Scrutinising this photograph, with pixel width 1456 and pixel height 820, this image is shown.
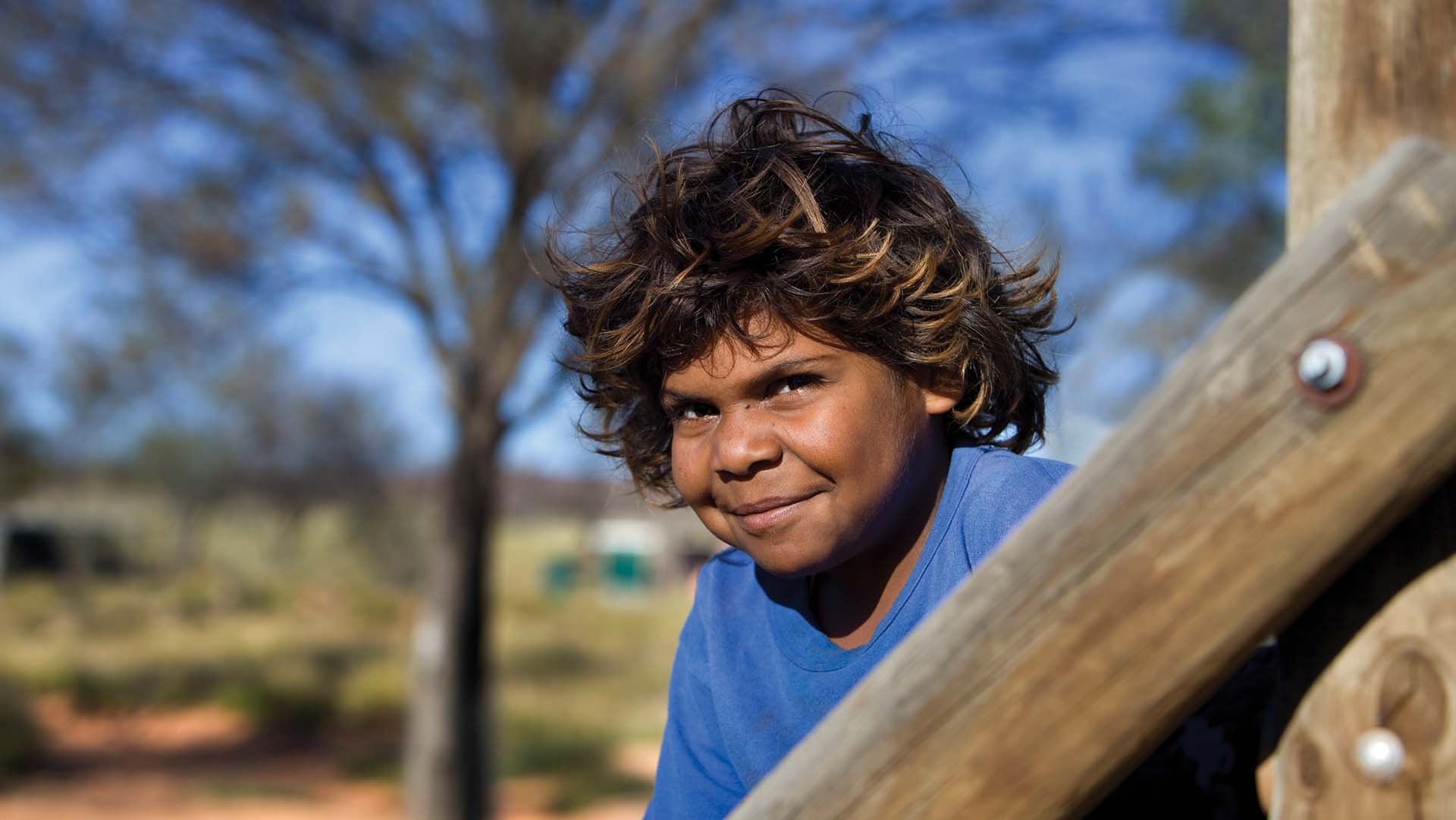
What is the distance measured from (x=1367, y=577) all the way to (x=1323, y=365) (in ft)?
0.65

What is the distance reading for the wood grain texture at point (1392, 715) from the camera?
0.89 meters

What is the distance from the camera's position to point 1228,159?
7426mm

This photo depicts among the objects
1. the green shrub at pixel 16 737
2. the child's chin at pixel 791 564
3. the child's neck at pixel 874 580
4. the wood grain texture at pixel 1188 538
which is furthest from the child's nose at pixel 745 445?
the green shrub at pixel 16 737

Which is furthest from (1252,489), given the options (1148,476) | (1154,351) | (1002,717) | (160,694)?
(160,694)

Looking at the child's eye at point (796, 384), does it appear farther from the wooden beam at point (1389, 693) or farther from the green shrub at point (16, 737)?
the green shrub at point (16, 737)

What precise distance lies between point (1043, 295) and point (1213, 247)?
6521 millimetres

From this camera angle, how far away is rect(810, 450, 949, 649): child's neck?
5.10 feet

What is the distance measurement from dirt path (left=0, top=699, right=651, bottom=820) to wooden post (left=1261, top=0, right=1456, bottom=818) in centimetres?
774

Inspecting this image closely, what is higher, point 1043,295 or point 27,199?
point 27,199

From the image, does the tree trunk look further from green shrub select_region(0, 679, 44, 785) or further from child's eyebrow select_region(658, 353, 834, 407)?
child's eyebrow select_region(658, 353, 834, 407)

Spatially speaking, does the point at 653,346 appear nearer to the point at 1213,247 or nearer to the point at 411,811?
the point at 411,811

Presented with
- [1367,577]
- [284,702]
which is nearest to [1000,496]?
[1367,577]

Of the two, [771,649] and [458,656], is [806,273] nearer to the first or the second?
[771,649]

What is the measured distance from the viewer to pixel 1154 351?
6.21 meters
